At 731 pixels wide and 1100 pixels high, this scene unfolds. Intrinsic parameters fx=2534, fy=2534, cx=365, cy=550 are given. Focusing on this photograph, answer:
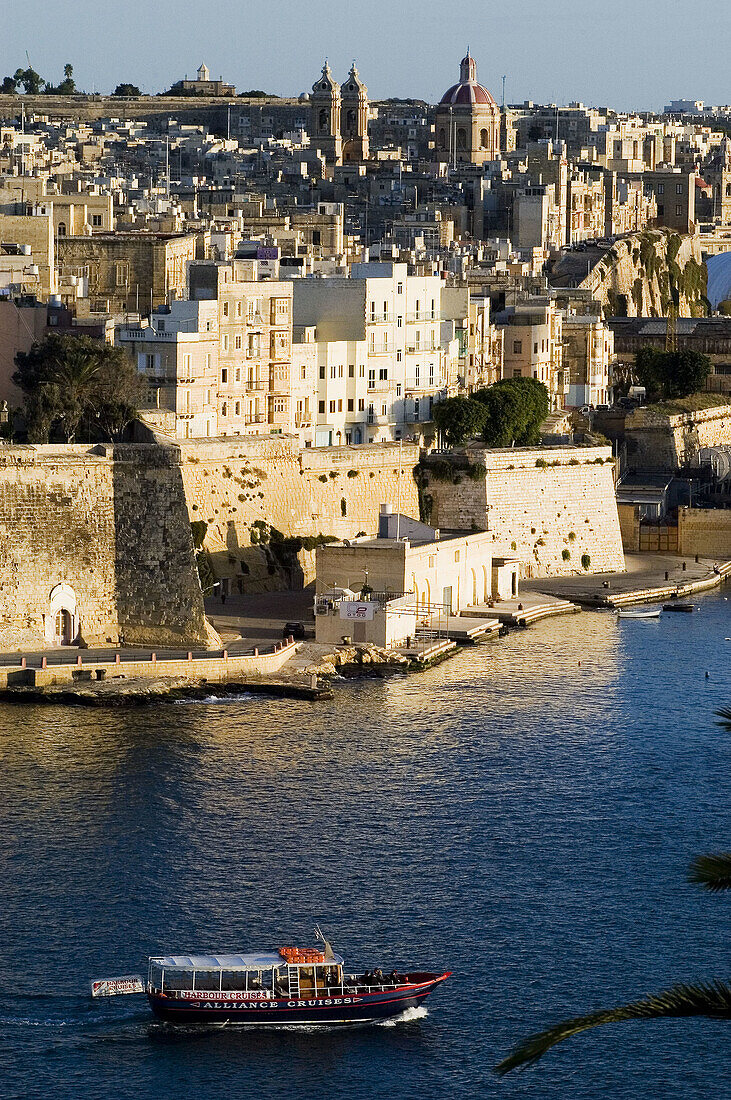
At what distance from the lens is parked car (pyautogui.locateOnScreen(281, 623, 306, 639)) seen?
120 ft

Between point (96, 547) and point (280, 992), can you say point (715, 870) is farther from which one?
point (96, 547)

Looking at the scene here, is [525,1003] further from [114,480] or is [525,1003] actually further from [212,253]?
[212,253]

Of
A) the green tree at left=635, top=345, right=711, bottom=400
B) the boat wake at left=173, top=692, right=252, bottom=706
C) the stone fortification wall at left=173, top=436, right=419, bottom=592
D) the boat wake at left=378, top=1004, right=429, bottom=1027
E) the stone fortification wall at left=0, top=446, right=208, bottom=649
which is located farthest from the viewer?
the green tree at left=635, top=345, right=711, bottom=400

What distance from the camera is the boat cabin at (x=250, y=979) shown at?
22.1 metres

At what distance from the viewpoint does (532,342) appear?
54062 millimetres

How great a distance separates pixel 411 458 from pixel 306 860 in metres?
18.1

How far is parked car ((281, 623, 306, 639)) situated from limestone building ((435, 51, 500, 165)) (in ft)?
193

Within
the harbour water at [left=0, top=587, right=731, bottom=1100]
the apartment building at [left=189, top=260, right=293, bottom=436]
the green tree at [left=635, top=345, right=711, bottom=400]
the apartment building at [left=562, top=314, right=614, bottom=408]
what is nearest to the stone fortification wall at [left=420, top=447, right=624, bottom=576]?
the apartment building at [left=189, top=260, right=293, bottom=436]

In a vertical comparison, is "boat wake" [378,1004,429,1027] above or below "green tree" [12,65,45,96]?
below

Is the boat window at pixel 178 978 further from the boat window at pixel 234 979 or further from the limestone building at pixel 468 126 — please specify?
the limestone building at pixel 468 126

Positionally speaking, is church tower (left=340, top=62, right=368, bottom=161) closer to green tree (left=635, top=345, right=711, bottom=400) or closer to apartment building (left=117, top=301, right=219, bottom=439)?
green tree (left=635, top=345, right=711, bottom=400)

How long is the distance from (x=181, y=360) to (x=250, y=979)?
66.7 ft

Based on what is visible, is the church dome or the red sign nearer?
the red sign

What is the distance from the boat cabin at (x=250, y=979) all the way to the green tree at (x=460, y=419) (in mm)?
24549
